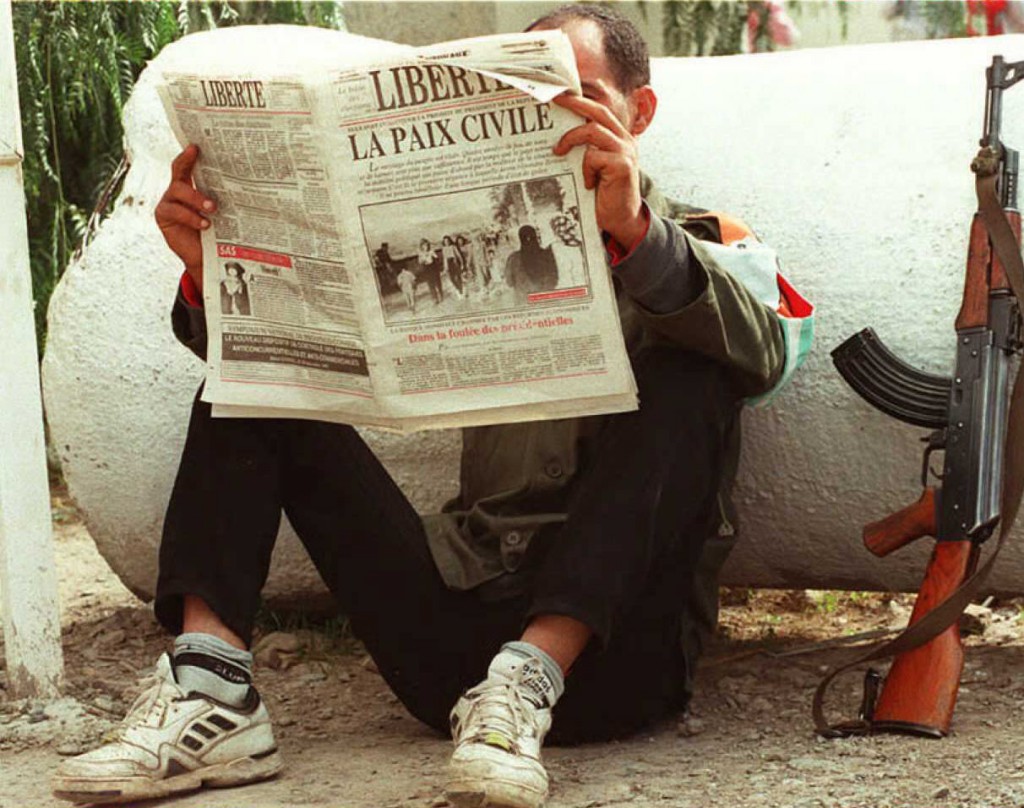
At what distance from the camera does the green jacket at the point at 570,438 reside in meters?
2.03

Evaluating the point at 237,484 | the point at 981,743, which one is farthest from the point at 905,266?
the point at 237,484

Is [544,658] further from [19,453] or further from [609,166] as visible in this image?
[19,453]

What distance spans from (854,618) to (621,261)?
4.58ft

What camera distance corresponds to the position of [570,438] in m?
2.29

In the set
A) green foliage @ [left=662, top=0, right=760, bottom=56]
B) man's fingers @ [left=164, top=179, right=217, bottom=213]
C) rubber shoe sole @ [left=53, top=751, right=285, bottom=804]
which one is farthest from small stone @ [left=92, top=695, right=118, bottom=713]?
green foliage @ [left=662, top=0, right=760, bottom=56]

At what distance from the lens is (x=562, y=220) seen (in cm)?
200

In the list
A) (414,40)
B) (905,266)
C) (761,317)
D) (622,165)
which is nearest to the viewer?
(622,165)

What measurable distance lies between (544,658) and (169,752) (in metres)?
0.49

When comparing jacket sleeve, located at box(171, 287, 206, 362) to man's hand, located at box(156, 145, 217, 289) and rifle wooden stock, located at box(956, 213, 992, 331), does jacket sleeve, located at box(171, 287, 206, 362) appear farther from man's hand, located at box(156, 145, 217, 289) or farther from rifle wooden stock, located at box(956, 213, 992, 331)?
rifle wooden stock, located at box(956, 213, 992, 331)

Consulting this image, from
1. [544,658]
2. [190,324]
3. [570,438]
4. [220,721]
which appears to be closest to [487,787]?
[544,658]

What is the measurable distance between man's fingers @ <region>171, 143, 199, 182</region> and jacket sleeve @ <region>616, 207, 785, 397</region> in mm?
573

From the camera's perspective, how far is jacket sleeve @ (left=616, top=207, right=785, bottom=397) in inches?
78.5

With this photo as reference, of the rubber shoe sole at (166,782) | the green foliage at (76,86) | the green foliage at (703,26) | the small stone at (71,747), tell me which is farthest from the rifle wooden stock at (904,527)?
the green foliage at (703,26)

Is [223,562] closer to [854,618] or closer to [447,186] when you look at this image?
[447,186]
